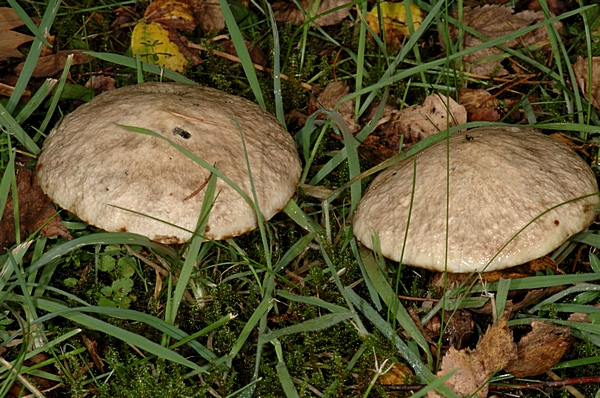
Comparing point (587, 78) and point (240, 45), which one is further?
point (587, 78)

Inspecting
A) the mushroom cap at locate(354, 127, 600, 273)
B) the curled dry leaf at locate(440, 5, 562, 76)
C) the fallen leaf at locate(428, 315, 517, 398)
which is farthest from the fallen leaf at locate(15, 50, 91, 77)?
the fallen leaf at locate(428, 315, 517, 398)

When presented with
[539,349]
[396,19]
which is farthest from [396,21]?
[539,349]

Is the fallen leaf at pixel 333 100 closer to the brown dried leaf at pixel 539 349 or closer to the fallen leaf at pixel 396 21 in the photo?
the fallen leaf at pixel 396 21

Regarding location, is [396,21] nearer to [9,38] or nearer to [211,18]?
[211,18]

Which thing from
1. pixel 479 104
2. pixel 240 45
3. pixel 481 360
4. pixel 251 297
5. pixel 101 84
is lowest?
pixel 251 297

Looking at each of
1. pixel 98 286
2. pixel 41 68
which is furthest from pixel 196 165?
pixel 41 68

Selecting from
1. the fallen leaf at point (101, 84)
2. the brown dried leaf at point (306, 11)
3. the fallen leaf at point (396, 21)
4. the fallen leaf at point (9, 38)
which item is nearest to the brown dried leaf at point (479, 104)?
the fallen leaf at point (396, 21)

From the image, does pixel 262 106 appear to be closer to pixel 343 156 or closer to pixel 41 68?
pixel 343 156
